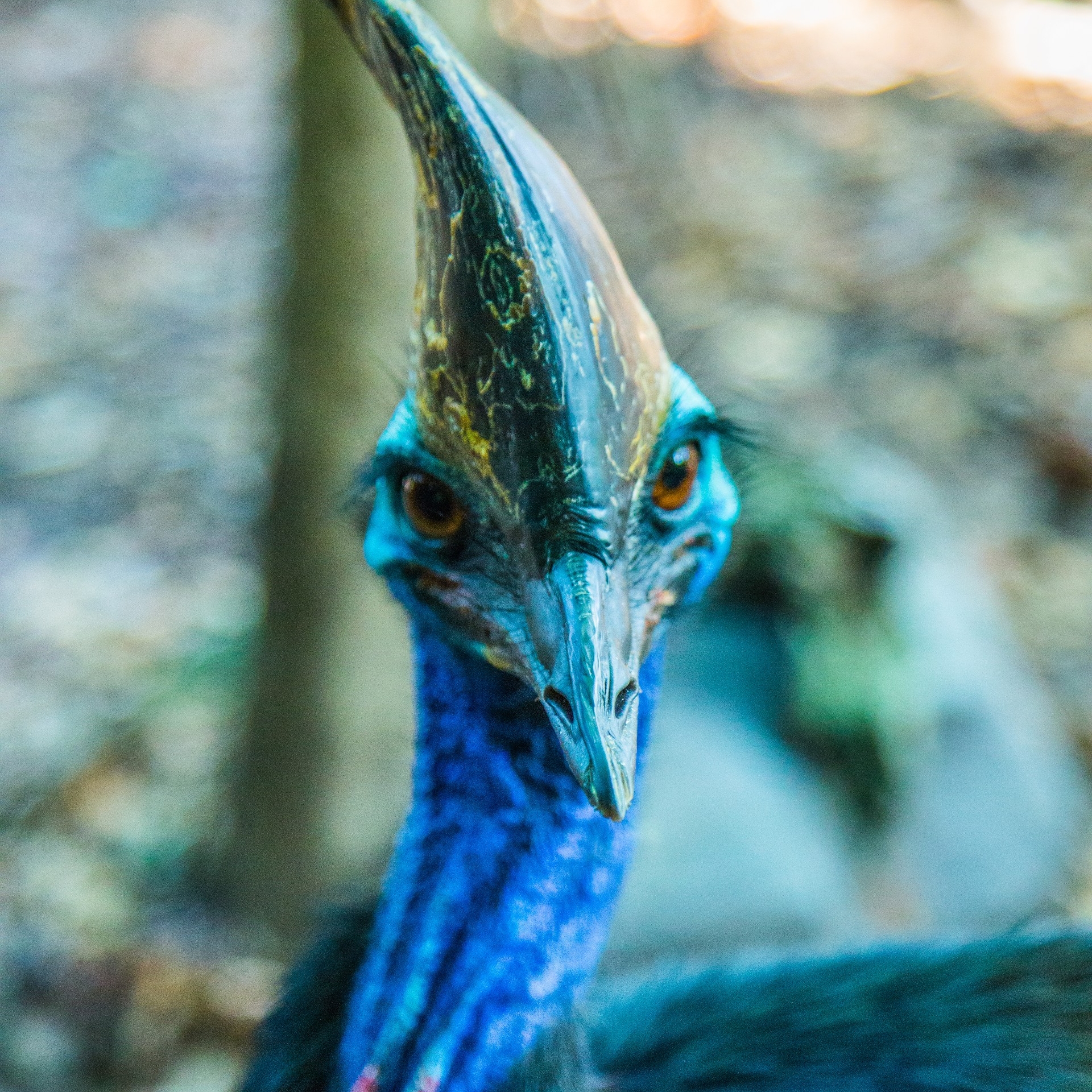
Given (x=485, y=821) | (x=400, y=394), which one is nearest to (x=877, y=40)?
(x=400, y=394)

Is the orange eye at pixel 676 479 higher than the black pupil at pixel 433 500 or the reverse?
higher

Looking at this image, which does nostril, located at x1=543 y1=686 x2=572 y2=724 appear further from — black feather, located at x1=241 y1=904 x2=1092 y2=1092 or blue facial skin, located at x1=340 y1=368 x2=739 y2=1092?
black feather, located at x1=241 y1=904 x2=1092 y2=1092

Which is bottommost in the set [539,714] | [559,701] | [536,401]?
[539,714]

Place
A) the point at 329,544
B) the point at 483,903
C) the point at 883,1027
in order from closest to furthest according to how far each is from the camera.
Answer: the point at 483,903 < the point at 883,1027 < the point at 329,544

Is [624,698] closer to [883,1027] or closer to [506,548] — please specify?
[506,548]

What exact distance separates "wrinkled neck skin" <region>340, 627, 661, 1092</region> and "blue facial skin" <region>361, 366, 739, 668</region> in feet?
0.23

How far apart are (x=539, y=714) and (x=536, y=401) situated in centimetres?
34

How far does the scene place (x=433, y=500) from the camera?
3.93 ft

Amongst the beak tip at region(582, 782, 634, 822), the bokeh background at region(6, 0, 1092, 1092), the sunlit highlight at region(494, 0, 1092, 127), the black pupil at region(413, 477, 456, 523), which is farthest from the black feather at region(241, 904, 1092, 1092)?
the sunlit highlight at region(494, 0, 1092, 127)

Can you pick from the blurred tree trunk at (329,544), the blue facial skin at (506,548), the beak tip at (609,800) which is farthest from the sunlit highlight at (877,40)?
the beak tip at (609,800)

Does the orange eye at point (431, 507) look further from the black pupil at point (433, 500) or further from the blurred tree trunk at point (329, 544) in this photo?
the blurred tree trunk at point (329, 544)

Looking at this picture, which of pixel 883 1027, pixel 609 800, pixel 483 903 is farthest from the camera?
pixel 883 1027

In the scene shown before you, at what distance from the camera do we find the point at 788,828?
2.53 m

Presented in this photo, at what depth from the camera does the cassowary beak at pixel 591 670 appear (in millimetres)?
995
